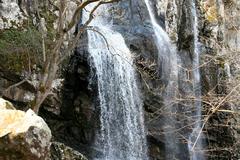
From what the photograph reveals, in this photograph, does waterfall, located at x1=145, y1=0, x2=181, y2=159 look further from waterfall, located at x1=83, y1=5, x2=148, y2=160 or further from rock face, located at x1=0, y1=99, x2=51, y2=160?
rock face, located at x1=0, y1=99, x2=51, y2=160

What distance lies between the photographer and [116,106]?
16.6 m

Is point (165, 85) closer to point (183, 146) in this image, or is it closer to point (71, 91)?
point (183, 146)

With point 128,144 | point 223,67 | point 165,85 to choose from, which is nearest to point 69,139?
point 128,144

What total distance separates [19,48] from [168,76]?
23.3ft

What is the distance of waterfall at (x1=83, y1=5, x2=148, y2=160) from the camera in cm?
1620

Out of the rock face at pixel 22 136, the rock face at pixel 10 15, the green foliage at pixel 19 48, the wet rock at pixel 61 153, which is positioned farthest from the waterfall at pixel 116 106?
the rock face at pixel 22 136

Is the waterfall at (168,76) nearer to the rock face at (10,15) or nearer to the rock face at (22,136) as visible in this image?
the rock face at (10,15)

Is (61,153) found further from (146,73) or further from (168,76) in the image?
(168,76)

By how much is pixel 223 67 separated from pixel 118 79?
707 cm

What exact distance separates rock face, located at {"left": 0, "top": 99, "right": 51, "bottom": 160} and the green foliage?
738 cm

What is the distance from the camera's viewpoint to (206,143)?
2119 cm

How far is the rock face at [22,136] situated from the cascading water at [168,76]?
11.8 meters

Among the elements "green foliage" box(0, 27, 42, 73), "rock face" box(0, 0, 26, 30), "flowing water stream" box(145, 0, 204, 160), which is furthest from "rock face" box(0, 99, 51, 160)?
"flowing water stream" box(145, 0, 204, 160)

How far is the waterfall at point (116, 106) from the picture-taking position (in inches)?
638
